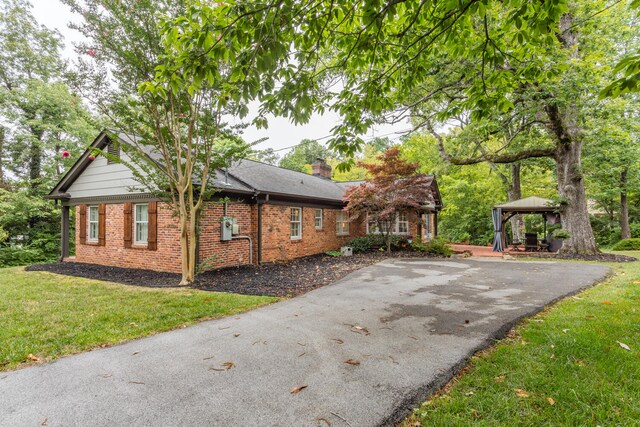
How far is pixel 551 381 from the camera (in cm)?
273

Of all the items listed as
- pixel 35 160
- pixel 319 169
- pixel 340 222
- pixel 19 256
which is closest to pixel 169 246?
pixel 340 222

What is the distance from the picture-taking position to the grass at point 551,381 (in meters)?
2.29

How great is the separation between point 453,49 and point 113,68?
272 inches

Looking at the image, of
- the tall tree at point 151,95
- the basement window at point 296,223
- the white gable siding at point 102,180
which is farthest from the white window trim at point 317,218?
the white gable siding at point 102,180

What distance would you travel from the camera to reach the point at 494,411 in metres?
2.35

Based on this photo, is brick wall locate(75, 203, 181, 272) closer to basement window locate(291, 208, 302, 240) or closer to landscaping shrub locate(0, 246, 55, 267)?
landscaping shrub locate(0, 246, 55, 267)

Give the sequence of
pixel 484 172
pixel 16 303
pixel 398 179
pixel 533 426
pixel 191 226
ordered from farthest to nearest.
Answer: pixel 484 172
pixel 398 179
pixel 191 226
pixel 16 303
pixel 533 426

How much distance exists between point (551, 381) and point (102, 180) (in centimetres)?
1301

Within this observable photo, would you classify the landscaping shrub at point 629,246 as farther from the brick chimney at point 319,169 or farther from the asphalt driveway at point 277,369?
the brick chimney at point 319,169

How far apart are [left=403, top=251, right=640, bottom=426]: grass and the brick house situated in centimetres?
696

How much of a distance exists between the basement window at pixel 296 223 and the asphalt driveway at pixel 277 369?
23.0ft

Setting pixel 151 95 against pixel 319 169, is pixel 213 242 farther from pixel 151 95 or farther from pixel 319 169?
pixel 319 169

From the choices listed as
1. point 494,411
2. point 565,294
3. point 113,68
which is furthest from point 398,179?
point 494,411

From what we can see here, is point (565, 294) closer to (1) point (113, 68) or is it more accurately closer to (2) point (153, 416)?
(2) point (153, 416)
